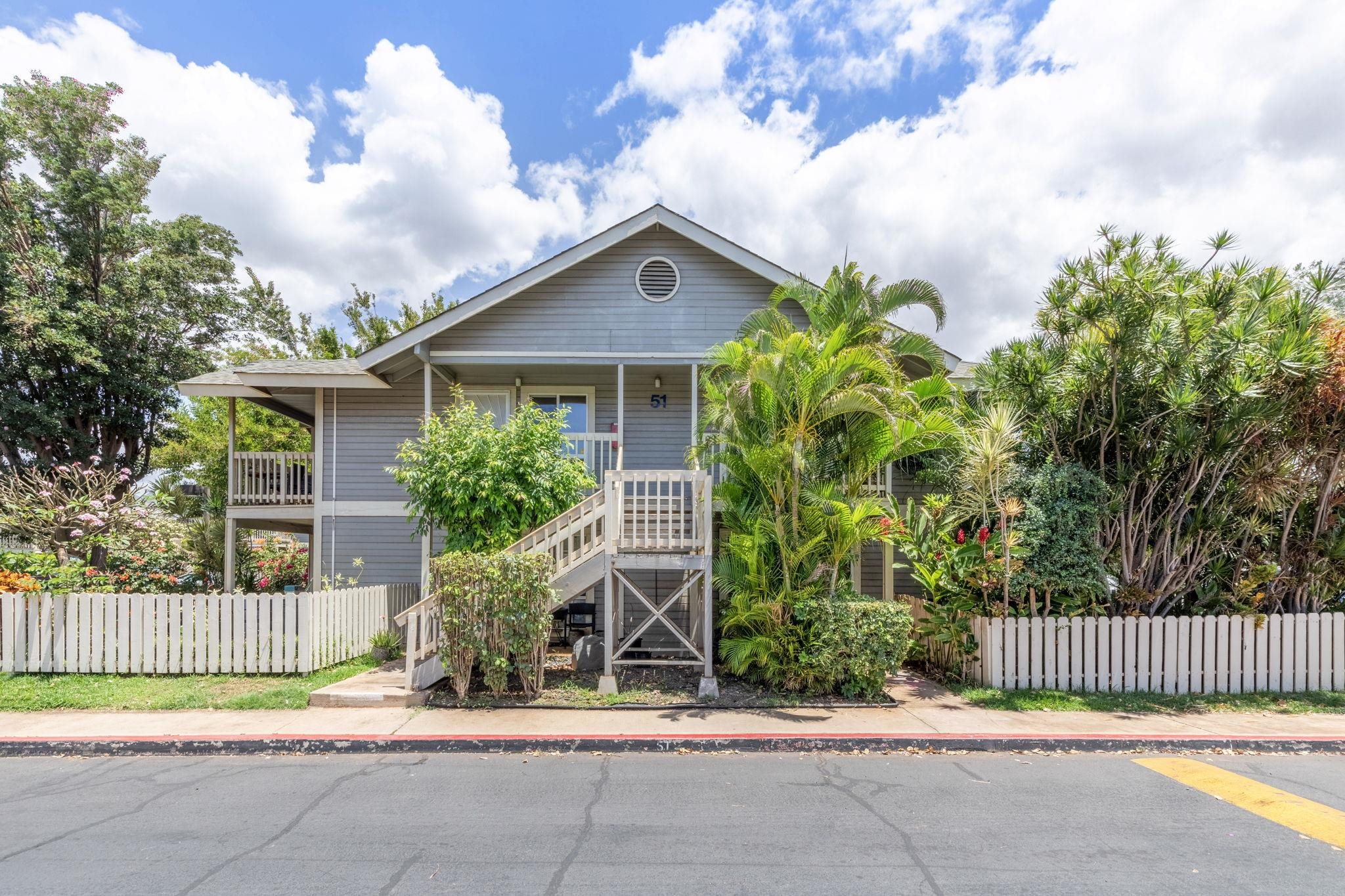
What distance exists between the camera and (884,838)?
4500mm

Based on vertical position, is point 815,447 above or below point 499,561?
above

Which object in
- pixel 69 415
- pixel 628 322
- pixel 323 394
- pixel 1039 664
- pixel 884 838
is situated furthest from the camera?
pixel 69 415

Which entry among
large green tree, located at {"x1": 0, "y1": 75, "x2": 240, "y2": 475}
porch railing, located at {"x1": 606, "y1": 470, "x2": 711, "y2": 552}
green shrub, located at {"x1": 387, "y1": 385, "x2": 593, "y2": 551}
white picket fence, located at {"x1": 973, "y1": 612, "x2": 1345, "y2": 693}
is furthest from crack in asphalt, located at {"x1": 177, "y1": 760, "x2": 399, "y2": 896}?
large green tree, located at {"x1": 0, "y1": 75, "x2": 240, "y2": 475}

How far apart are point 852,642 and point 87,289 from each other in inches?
987

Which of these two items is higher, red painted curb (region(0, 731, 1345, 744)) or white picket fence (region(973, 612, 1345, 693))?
white picket fence (region(973, 612, 1345, 693))

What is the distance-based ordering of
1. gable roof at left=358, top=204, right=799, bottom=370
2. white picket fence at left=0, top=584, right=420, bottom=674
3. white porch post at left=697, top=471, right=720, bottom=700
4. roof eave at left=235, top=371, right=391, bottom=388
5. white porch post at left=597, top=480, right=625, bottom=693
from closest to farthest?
white porch post at left=597, top=480, right=625, bottom=693, white porch post at left=697, top=471, right=720, bottom=700, white picket fence at left=0, top=584, right=420, bottom=674, gable roof at left=358, top=204, right=799, bottom=370, roof eave at left=235, top=371, right=391, bottom=388

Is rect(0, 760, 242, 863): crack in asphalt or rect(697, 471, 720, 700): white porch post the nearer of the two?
rect(0, 760, 242, 863): crack in asphalt

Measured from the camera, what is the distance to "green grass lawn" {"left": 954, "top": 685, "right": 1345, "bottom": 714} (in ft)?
25.1

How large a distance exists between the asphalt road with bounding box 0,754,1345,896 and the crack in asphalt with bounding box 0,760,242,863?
0.8 inches

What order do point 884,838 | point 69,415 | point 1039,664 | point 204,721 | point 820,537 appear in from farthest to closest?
1. point 69,415
2. point 1039,664
3. point 820,537
4. point 204,721
5. point 884,838

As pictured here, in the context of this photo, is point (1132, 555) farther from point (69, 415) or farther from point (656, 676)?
point (69, 415)

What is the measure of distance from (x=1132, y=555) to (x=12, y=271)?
27.4 meters

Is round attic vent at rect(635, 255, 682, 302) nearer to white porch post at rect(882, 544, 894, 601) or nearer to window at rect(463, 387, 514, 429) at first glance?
window at rect(463, 387, 514, 429)

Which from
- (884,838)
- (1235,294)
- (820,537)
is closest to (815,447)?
(820,537)
